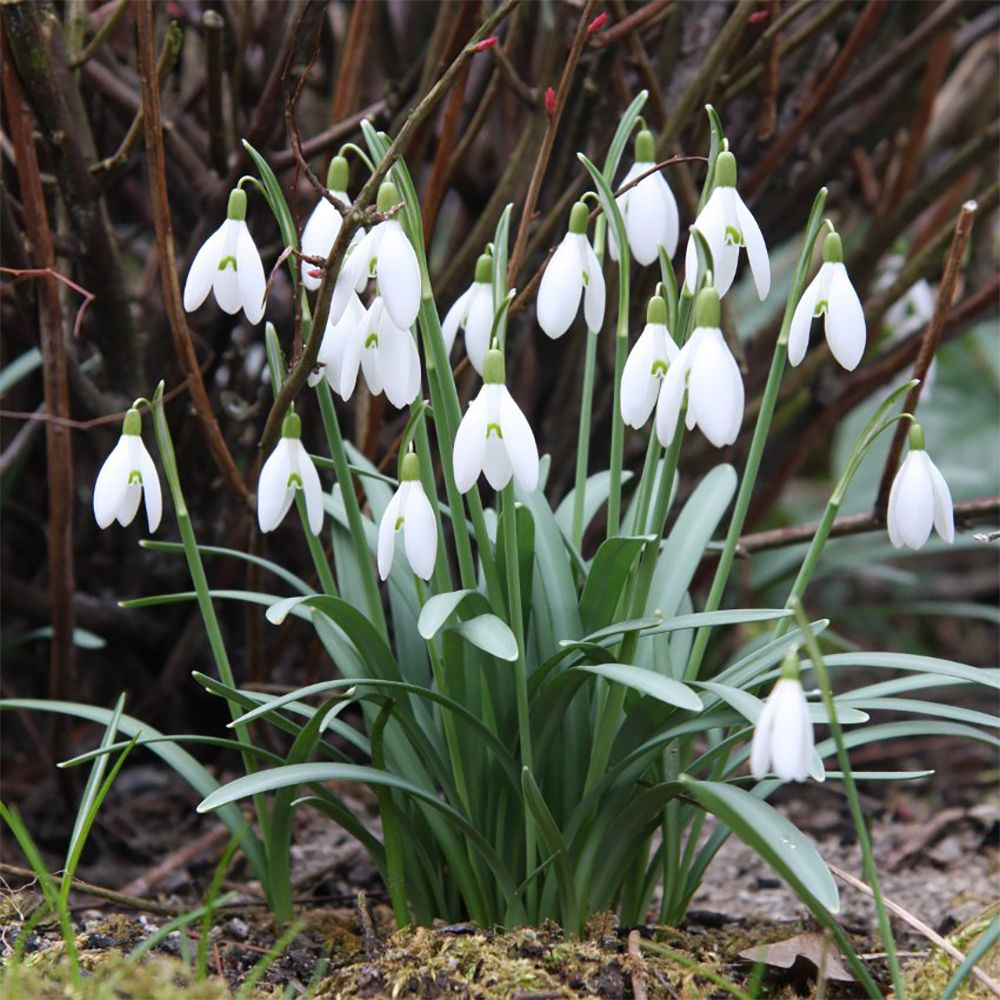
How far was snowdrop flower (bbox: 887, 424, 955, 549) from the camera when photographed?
43.4 inches

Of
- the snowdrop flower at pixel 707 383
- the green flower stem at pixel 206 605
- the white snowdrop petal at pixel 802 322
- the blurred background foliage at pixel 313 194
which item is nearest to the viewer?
the snowdrop flower at pixel 707 383

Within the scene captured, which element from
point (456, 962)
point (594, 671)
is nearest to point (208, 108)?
point (594, 671)

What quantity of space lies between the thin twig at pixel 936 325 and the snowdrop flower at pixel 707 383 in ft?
0.75

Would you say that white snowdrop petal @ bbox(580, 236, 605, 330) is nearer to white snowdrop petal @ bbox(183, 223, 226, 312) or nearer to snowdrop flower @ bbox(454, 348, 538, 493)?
snowdrop flower @ bbox(454, 348, 538, 493)

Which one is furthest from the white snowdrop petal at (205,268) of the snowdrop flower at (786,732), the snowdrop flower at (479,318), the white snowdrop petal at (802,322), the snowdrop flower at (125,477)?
the snowdrop flower at (786,732)

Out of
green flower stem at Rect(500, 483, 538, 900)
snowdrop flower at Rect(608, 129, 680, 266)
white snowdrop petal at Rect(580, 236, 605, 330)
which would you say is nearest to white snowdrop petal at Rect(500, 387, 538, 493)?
green flower stem at Rect(500, 483, 538, 900)

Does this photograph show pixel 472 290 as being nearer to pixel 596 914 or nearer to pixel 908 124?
pixel 596 914

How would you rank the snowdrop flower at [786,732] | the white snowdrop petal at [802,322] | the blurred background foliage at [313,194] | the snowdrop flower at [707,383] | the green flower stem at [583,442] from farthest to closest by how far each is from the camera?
the blurred background foliage at [313,194] < the green flower stem at [583,442] < the white snowdrop petal at [802,322] < the snowdrop flower at [707,383] < the snowdrop flower at [786,732]

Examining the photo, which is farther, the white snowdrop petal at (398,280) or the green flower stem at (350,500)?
the green flower stem at (350,500)

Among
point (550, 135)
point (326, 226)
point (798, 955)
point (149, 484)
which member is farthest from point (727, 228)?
point (798, 955)

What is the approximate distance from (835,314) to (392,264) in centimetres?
41

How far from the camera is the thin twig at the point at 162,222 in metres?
1.34

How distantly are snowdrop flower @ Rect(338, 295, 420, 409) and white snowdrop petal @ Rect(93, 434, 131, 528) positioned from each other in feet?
0.73

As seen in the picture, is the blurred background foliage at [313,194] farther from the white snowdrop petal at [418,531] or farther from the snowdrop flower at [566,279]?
the white snowdrop petal at [418,531]
